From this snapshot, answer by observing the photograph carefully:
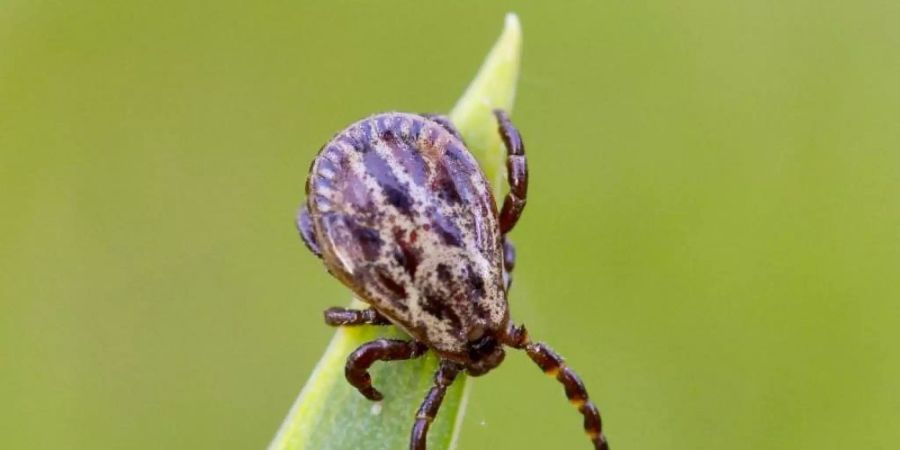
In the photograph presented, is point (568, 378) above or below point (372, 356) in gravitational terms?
below

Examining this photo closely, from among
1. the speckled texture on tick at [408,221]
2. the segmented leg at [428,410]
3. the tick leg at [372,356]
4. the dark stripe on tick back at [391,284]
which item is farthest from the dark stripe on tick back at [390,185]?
the segmented leg at [428,410]

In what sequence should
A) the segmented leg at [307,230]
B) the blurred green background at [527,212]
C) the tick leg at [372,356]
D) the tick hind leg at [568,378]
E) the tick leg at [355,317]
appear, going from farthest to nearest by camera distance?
the blurred green background at [527,212] < the tick hind leg at [568,378] < the segmented leg at [307,230] < the tick leg at [355,317] < the tick leg at [372,356]

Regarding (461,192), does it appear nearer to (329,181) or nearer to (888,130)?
(329,181)

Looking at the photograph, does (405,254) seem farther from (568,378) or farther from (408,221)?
(568,378)

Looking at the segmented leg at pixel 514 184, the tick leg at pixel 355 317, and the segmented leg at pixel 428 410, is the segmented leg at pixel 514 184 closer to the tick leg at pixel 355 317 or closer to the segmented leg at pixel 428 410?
the tick leg at pixel 355 317

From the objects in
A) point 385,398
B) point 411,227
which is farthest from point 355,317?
point 385,398

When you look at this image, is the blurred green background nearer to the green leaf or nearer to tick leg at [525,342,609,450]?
tick leg at [525,342,609,450]

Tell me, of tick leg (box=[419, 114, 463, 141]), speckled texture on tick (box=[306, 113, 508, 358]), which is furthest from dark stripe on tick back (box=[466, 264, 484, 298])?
tick leg (box=[419, 114, 463, 141])
